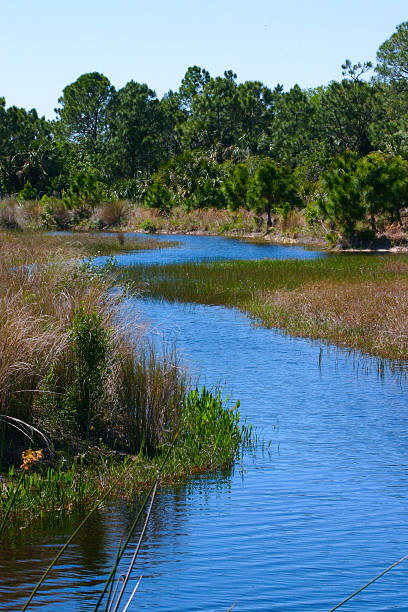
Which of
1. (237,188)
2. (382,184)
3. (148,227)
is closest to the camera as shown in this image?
(382,184)

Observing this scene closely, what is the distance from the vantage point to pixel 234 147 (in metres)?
74.4

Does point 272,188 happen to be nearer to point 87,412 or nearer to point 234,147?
point 234,147

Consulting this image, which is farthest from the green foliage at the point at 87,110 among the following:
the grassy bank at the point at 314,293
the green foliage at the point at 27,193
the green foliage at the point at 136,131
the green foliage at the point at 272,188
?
the grassy bank at the point at 314,293

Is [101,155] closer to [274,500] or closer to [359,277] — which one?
[359,277]

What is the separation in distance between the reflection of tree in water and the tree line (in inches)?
1396

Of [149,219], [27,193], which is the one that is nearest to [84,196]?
[149,219]

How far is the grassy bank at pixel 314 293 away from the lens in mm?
16875

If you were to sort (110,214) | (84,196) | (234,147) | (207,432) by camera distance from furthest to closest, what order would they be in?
(234,147), (84,196), (110,214), (207,432)

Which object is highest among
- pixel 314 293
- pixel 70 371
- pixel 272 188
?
pixel 272 188

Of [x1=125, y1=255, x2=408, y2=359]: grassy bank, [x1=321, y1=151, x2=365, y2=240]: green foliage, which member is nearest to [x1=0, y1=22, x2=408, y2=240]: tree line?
[x1=321, y1=151, x2=365, y2=240]: green foliage

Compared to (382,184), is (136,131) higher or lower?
higher

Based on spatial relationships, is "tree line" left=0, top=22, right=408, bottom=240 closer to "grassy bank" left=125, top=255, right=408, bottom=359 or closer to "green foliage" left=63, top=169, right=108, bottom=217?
"green foliage" left=63, top=169, right=108, bottom=217

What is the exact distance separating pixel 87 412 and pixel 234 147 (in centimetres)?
6783

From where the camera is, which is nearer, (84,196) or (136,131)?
(84,196)
